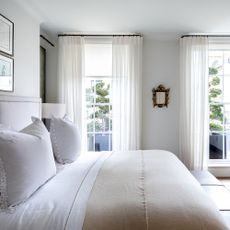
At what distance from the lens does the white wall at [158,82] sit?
4422 mm

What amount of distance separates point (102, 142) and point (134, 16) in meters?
2.13

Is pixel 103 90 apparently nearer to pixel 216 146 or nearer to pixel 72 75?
pixel 72 75

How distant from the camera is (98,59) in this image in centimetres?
436

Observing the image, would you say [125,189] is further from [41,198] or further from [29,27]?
[29,27]

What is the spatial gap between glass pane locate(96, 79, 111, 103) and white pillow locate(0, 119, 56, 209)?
109 inches

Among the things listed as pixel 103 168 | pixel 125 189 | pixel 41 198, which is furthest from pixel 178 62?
pixel 41 198

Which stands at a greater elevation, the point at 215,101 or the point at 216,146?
the point at 215,101

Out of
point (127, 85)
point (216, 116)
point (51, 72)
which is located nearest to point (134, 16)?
point (127, 85)

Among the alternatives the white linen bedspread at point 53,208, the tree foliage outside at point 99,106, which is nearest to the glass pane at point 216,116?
the tree foliage outside at point 99,106

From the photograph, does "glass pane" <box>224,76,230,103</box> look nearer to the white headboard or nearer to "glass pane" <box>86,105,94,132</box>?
"glass pane" <box>86,105,94,132</box>

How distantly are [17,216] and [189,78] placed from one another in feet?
11.6

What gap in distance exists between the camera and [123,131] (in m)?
4.21

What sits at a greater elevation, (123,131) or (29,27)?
(29,27)

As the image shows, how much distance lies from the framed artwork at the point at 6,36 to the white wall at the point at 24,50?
3.0 inches
